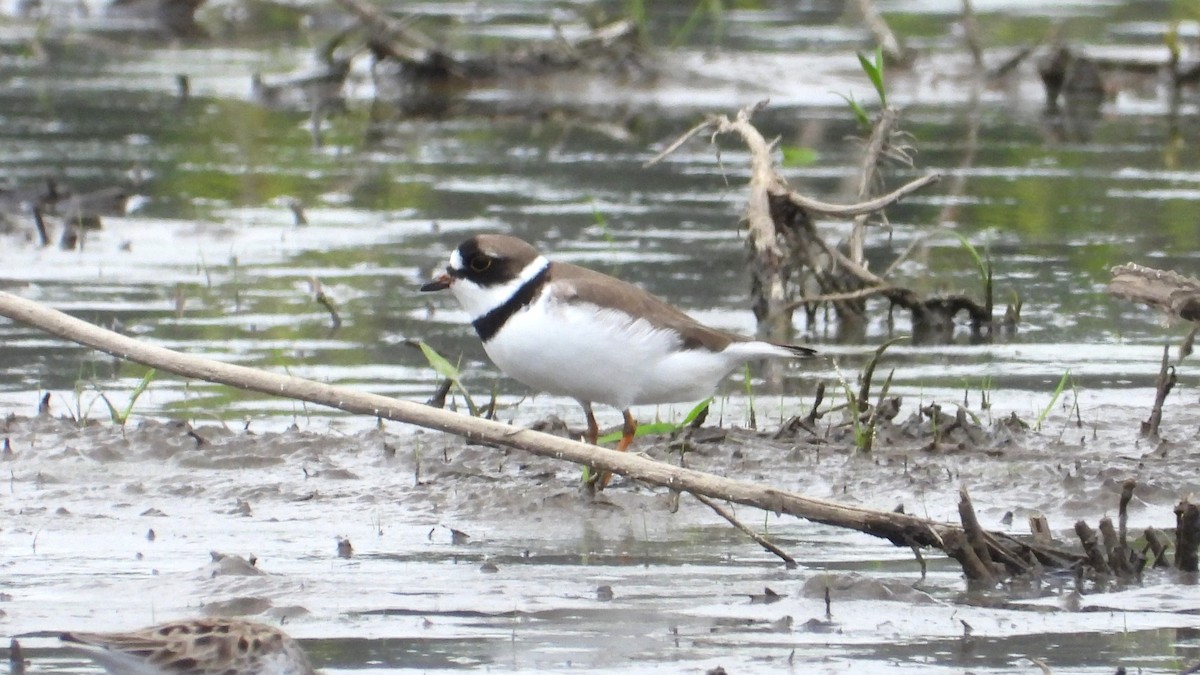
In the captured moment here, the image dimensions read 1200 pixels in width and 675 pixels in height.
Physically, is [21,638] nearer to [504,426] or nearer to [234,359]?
[504,426]

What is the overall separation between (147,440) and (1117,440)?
340cm

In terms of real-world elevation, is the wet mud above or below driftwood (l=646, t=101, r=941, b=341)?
below

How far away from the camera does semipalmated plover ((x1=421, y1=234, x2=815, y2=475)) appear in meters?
6.52

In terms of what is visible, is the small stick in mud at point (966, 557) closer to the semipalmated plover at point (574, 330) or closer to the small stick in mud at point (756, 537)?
the small stick in mud at point (756, 537)

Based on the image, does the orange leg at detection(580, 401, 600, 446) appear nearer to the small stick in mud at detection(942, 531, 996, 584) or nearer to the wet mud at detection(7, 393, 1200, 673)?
the wet mud at detection(7, 393, 1200, 673)

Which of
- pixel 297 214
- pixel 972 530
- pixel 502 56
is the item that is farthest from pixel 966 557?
pixel 502 56

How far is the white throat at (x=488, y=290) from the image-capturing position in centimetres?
662

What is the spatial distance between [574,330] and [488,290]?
1.09 feet

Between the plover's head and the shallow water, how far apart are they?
2.08 ft

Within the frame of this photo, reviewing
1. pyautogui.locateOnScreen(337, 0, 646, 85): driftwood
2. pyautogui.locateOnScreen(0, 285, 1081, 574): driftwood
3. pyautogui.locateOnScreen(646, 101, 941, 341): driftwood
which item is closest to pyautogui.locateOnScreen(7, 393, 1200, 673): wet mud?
pyautogui.locateOnScreen(0, 285, 1081, 574): driftwood

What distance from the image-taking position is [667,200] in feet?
41.5

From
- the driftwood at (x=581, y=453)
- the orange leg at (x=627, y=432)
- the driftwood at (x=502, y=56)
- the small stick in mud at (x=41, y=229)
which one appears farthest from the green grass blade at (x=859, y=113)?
the driftwood at (x=502, y=56)

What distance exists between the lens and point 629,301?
265 inches

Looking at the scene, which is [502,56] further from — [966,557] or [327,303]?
[966,557]
